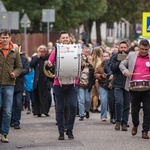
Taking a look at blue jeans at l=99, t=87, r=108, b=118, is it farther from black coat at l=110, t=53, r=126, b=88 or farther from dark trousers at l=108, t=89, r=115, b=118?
black coat at l=110, t=53, r=126, b=88

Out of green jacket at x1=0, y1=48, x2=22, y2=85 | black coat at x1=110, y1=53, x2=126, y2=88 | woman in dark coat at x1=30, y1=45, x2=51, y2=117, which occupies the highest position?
green jacket at x1=0, y1=48, x2=22, y2=85

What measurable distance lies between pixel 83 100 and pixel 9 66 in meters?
5.37

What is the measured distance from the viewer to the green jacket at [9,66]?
12.5 m

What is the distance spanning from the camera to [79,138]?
13.4m

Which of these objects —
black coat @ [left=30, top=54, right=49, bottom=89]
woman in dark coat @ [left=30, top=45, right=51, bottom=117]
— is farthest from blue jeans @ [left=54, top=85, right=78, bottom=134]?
woman in dark coat @ [left=30, top=45, right=51, bottom=117]

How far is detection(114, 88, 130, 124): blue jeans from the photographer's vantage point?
14898 millimetres

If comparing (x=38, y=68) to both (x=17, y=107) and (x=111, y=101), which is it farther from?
(x=17, y=107)

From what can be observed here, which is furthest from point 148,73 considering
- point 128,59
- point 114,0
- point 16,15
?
point 114,0

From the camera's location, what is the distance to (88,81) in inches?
695

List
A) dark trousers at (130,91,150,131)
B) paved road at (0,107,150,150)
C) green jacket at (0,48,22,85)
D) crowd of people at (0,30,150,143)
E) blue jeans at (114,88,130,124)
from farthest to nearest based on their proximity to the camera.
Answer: blue jeans at (114,88,130,124)
dark trousers at (130,91,150,131)
crowd of people at (0,30,150,143)
green jacket at (0,48,22,85)
paved road at (0,107,150,150)

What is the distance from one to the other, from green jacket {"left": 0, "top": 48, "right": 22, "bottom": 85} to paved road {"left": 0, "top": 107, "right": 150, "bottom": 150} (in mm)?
1054

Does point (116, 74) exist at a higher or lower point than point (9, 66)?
lower

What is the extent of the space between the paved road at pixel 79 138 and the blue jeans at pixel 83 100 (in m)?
1.06

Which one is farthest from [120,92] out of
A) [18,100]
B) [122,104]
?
[18,100]
